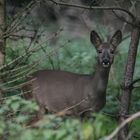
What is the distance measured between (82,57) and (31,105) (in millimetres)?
8677

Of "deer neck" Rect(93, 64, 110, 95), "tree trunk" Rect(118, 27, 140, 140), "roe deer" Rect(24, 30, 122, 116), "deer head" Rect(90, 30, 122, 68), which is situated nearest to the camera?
"tree trunk" Rect(118, 27, 140, 140)

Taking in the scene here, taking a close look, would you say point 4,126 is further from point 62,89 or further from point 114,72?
point 114,72

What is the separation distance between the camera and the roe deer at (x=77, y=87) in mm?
9836

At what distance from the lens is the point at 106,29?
508 inches

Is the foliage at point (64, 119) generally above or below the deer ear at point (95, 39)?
below

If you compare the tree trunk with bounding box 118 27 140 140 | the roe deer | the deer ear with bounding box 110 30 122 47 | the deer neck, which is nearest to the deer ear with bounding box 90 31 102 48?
the roe deer

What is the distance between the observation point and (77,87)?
10320 millimetres

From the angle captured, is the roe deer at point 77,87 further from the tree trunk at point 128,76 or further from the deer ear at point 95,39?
the tree trunk at point 128,76

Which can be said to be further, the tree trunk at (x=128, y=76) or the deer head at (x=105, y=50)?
the deer head at (x=105, y=50)

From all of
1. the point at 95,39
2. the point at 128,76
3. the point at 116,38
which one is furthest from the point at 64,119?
the point at 116,38

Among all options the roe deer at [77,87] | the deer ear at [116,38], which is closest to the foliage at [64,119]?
the roe deer at [77,87]

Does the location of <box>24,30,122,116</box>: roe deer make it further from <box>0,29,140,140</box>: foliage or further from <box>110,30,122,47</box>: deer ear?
<box>0,29,140,140</box>: foliage

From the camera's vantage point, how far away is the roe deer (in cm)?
984

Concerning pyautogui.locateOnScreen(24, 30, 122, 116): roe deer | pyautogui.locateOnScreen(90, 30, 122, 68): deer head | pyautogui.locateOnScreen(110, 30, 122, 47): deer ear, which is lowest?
pyautogui.locateOnScreen(24, 30, 122, 116): roe deer
